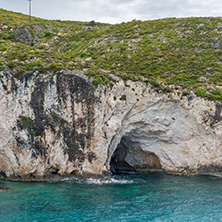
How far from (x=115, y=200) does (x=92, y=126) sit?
35.3 ft

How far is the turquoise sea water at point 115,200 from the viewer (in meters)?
22.5

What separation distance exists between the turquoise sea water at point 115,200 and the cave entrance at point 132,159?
238 inches

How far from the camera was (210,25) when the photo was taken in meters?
65.0

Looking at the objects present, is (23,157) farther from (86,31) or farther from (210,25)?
(210,25)

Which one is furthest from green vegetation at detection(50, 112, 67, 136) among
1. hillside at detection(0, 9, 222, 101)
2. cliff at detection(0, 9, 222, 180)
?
hillside at detection(0, 9, 222, 101)

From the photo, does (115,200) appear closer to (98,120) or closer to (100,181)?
(100,181)

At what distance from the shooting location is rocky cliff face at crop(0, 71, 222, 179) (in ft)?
107

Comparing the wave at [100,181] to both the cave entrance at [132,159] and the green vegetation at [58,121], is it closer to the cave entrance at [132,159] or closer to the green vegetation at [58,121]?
the green vegetation at [58,121]

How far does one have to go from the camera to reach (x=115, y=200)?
85.9 ft

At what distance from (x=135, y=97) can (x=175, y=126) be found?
681 centimetres

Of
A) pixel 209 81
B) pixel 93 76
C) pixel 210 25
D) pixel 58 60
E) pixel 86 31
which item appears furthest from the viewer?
pixel 86 31

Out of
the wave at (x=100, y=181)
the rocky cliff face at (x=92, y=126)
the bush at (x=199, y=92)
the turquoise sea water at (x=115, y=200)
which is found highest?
the bush at (x=199, y=92)

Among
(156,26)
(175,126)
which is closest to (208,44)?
(156,26)

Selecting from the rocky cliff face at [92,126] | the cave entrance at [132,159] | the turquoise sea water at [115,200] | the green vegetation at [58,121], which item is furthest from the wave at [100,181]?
the cave entrance at [132,159]
